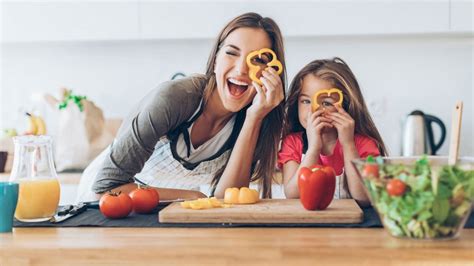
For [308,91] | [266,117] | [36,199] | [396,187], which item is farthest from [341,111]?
[36,199]

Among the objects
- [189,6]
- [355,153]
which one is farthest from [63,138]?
[355,153]

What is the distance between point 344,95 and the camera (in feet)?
6.39

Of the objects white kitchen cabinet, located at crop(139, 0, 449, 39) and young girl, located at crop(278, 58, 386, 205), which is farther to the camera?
white kitchen cabinet, located at crop(139, 0, 449, 39)

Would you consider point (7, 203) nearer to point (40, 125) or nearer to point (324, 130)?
point (324, 130)

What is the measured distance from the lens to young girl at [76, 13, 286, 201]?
1.92 meters

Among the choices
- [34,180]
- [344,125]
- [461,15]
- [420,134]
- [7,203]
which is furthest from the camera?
[420,134]

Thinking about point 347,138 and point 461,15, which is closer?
point 347,138

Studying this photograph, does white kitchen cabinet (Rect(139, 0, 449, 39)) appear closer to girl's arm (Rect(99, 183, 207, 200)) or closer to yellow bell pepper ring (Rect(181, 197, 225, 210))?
girl's arm (Rect(99, 183, 207, 200))

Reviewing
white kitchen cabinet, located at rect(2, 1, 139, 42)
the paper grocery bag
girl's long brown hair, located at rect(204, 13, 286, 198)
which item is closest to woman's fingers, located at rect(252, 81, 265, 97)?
girl's long brown hair, located at rect(204, 13, 286, 198)

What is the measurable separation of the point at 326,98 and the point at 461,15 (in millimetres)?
1479

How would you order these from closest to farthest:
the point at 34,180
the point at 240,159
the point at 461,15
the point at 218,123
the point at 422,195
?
the point at 422,195, the point at 34,180, the point at 240,159, the point at 218,123, the point at 461,15

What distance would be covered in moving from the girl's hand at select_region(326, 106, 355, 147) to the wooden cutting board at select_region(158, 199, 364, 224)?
1.13 feet

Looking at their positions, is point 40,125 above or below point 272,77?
below

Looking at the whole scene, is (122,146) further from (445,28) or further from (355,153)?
(445,28)
